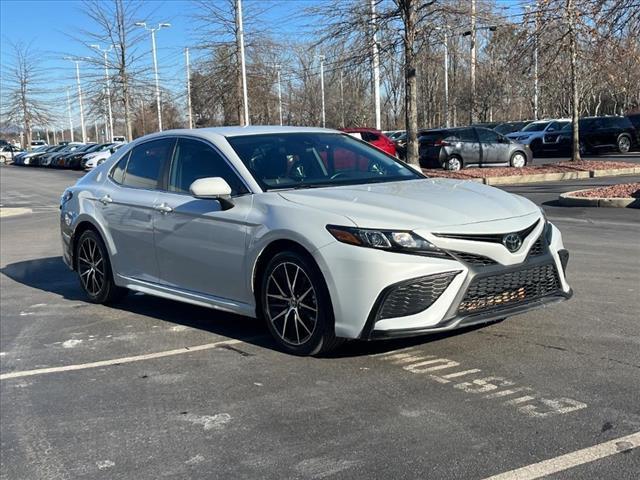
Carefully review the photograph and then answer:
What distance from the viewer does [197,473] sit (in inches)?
131

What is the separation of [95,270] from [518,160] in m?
18.6

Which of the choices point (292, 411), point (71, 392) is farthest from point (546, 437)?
point (71, 392)

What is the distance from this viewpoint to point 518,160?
23.1 meters

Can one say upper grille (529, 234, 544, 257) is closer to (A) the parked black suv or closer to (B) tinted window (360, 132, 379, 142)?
(B) tinted window (360, 132, 379, 142)

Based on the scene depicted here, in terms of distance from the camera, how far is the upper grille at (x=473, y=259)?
436 centimetres

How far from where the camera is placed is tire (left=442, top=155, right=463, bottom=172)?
22188 millimetres

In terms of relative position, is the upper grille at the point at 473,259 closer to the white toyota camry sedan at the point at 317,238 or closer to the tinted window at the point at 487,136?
the white toyota camry sedan at the point at 317,238

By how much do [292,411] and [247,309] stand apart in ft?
4.35

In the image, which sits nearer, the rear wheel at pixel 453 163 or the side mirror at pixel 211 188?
the side mirror at pixel 211 188

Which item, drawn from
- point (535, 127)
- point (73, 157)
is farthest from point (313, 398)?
point (73, 157)

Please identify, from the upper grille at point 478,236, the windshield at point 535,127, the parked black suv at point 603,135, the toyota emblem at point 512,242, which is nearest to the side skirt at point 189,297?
the upper grille at point 478,236

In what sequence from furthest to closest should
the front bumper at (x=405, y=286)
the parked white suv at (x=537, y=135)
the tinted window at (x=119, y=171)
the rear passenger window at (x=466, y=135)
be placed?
1. the parked white suv at (x=537, y=135)
2. the rear passenger window at (x=466, y=135)
3. the tinted window at (x=119, y=171)
4. the front bumper at (x=405, y=286)

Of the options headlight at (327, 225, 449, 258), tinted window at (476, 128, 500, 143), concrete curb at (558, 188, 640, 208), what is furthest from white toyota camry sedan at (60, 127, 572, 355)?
tinted window at (476, 128, 500, 143)

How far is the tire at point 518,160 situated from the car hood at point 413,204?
1842cm
